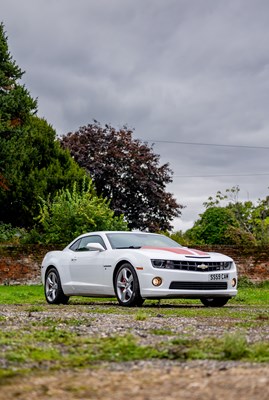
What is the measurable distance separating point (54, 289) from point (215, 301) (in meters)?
3.20

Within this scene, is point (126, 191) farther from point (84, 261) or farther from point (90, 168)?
point (84, 261)

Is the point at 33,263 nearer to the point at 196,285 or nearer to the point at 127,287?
the point at 127,287

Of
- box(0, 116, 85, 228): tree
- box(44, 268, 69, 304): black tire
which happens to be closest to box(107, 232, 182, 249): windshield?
box(44, 268, 69, 304): black tire

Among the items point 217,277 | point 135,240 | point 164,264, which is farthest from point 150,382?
point 135,240

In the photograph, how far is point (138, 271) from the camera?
13.6 m

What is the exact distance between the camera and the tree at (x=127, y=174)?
53.9m

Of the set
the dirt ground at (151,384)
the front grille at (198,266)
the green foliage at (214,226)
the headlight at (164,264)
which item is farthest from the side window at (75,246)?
the green foliage at (214,226)

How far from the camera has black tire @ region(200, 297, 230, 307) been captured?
14.8 meters

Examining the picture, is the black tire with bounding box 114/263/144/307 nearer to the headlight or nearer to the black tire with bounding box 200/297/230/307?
the headlight

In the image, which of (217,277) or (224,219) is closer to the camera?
(217,277)

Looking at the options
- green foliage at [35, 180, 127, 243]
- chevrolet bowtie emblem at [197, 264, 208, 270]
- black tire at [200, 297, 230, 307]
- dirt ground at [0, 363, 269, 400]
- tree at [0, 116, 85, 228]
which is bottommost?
dirt ground at [0, 363, 269, 400]

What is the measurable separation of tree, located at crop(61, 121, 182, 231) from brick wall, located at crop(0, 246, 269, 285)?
Result: 26.8 meters

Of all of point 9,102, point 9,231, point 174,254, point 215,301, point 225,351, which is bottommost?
point 225,351

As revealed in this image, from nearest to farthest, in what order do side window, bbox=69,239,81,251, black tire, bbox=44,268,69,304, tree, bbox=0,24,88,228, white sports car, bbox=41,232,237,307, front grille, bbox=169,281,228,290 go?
white sports car, bbox=41,232,237,307, front grille, bbox=169,281,228,290, black tire, bbox=44,268,69,304, side window, bbox=69,239,81,251, tree, bbox=0,24,88,228
